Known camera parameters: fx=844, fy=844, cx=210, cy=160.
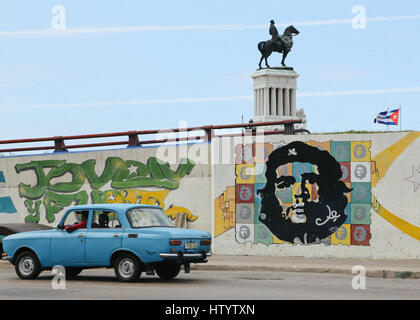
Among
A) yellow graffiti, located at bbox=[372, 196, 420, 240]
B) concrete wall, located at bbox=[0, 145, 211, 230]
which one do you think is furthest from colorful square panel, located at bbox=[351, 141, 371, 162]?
concrete wall, located at bbox=[0, 145, 211, 230]

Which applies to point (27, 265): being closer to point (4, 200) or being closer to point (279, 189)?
point (279, 189)

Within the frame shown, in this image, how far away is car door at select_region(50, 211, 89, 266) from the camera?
1747 cm

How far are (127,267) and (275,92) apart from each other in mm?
105316

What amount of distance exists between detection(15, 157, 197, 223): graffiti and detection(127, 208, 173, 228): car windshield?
9222mm

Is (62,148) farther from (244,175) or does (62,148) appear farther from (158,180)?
(244,175)

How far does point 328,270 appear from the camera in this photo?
20188mm

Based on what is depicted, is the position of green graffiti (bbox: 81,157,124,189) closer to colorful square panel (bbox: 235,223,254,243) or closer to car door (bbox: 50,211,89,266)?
colorful square panel (bbox: 235,223,254,243)

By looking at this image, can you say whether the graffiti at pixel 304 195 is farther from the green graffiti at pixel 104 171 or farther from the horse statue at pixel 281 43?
the horse statue at pixel 281 43

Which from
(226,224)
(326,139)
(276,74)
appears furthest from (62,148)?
(276,74)

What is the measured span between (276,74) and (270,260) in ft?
320

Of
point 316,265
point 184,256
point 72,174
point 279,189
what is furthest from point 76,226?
point 72,174

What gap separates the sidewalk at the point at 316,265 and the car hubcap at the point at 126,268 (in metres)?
4.42

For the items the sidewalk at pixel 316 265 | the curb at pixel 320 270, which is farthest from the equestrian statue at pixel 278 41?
the curb at pixel 320 270

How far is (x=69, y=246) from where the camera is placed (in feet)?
57.8
